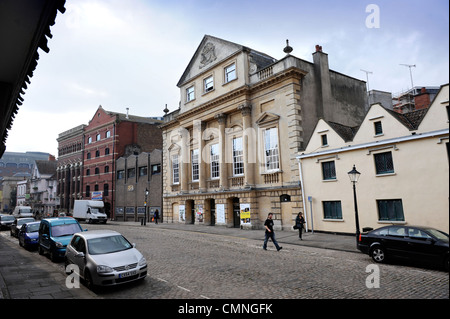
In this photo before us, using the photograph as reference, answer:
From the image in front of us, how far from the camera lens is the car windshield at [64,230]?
1440cm

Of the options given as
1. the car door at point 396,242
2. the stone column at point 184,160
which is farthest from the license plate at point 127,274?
the stone column at point 184,160

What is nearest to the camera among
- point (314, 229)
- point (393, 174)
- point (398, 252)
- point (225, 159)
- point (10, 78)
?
point (393, 174)

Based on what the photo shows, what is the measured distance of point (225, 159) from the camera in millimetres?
27797

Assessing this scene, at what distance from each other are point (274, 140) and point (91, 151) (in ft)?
135

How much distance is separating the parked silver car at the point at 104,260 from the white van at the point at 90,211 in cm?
3163

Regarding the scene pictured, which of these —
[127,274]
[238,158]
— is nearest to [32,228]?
[127,274]

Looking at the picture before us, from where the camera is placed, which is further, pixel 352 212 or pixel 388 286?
pixel 352 212

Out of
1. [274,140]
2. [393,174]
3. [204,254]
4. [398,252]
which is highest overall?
[274,140]

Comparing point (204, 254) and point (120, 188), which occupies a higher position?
point (120, 188)

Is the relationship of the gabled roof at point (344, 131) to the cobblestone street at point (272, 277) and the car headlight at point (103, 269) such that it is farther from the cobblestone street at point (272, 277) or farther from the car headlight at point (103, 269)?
the car headlight at point (103, 269)

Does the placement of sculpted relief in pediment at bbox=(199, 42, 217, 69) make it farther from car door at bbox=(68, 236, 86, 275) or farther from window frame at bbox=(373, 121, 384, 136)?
window frame at bbox=(373, 121, 384, 136)

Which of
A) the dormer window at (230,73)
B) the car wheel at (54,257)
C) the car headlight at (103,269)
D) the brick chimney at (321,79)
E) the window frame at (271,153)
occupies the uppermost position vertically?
the dormer window at (230,73)

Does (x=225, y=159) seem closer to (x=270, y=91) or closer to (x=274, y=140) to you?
(x=274, y=140)
